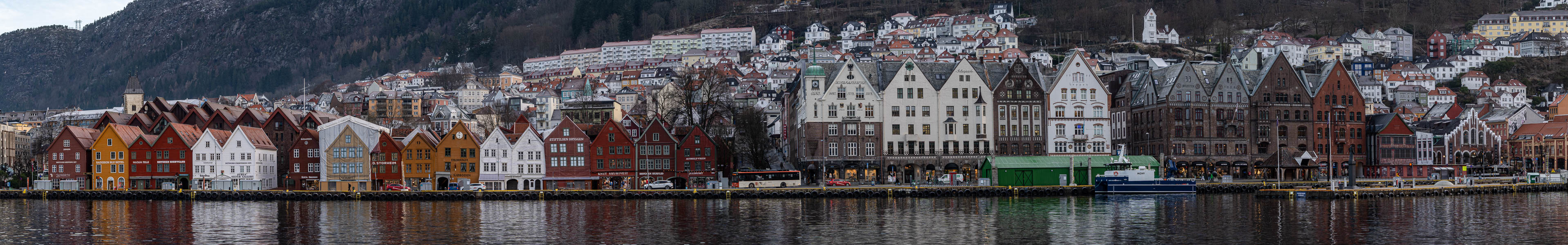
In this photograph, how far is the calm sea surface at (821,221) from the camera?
54750 mm

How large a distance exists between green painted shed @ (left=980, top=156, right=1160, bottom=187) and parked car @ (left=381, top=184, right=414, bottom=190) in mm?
38537

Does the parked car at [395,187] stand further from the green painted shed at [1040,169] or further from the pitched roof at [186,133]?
the green painted shed at [1040,169]

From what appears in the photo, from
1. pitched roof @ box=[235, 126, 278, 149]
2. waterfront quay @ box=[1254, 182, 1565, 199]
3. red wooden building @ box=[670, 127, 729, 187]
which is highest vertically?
pitched roof @ box=[235, 126, 278, 149]

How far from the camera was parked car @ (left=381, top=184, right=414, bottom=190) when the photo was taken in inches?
3846

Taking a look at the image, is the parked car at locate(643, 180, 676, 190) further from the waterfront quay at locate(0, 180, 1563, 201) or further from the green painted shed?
the green painted shed

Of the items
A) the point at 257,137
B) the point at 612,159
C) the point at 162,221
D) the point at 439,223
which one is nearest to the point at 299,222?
the point at 439,223

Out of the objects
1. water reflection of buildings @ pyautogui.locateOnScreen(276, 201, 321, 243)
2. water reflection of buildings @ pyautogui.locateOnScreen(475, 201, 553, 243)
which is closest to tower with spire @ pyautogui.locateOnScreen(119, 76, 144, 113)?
water reflection of buildings @ pyautogui.locateOnScreen(276, 201, 321, 243)

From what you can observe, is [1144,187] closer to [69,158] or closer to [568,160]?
[568,160]

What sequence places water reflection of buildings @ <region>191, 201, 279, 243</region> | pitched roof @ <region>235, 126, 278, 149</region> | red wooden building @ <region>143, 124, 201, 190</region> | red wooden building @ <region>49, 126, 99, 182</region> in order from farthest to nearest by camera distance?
red wooden building @ <region>49, 126, 99, 182</region>, red wooden building @ <region>143, 124, 201, 190</region>, pitched roof @ <region>235, 126, 278, 149</region>, water reflection of buildings @ <region>191, 201, 279, 243</region>

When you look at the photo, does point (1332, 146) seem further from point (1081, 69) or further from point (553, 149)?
point (553, 149)

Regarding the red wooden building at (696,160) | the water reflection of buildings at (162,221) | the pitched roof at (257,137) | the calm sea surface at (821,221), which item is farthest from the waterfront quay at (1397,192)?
the pitched roof at (257,137)

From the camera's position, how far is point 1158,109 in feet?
360

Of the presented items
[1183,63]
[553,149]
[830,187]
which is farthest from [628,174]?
[1183,63]

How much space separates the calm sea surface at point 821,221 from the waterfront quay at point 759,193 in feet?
7.04
